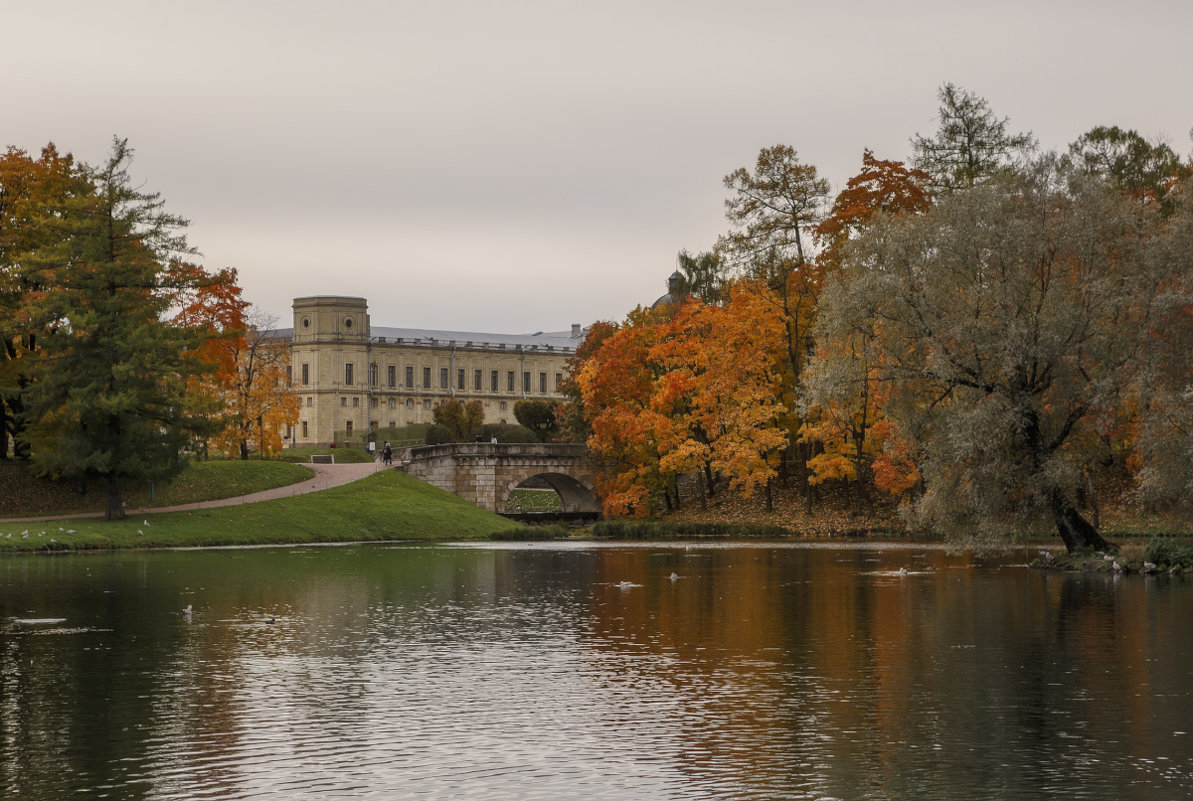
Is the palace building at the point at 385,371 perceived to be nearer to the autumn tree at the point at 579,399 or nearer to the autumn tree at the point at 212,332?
the autumn tree at the point at 579,399

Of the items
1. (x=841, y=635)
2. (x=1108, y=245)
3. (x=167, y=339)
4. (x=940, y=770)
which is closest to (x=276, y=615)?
(x=841, y=635)

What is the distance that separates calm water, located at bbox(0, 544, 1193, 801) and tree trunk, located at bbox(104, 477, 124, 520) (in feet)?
66.3

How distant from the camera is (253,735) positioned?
14859 mm

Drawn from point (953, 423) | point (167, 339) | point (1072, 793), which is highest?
point (167, 339)

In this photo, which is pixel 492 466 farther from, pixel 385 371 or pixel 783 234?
pixel 385 371

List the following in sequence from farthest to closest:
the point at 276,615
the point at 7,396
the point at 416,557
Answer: the point at 7,396, the point at 416,557, the point at 276,615

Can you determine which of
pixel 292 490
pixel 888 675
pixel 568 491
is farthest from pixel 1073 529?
pixel 568 491

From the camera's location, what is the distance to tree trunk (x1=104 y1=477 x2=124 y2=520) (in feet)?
173

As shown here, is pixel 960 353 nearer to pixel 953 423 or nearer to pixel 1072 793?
pixel 953 423

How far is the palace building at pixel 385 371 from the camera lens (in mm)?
134375

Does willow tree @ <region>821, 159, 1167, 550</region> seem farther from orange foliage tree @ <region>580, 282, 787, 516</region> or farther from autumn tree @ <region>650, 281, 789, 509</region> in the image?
orange foliage tree @ <region>580, 282, 787, 516</region>

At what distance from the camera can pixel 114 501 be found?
173 ft

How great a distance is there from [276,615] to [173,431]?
28.6 metres

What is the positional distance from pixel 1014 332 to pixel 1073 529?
6841 mm
